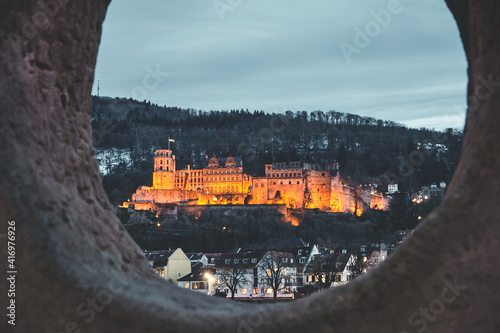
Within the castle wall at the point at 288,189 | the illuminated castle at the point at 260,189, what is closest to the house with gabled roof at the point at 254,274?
the illuminated castle at the point at 260,189

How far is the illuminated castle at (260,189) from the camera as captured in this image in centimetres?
10606

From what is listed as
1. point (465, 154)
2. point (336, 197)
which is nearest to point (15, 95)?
point (465, 154)

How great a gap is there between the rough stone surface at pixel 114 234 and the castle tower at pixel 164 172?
108786mm

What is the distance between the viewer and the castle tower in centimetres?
11238

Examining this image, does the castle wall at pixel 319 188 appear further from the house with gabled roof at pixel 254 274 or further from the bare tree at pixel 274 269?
the house with gabled roof at pixel 254 274

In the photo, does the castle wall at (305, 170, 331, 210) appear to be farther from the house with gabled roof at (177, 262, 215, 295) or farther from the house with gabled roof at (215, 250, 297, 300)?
the house with gabled roof at (177, 262, 215, 295)

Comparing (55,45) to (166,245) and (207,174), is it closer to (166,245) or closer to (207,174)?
(166,245)

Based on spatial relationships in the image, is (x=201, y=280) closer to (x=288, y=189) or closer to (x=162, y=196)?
(x=288, y=189)

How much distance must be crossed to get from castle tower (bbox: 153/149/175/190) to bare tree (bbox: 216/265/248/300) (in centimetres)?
6632

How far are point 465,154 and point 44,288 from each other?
1.96 m

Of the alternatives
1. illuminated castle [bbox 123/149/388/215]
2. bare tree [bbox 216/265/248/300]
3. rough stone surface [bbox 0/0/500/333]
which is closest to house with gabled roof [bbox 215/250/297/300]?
bare tree [bbox 216/265/248/300]

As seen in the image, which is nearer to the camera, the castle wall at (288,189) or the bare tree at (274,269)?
the bare tree at (274,269)

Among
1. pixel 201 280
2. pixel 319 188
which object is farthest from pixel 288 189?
pixel 201 280

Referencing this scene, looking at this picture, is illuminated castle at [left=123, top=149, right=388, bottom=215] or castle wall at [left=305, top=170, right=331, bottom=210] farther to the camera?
castle wall at [left=305, top=170, right=331, bottom=210]
